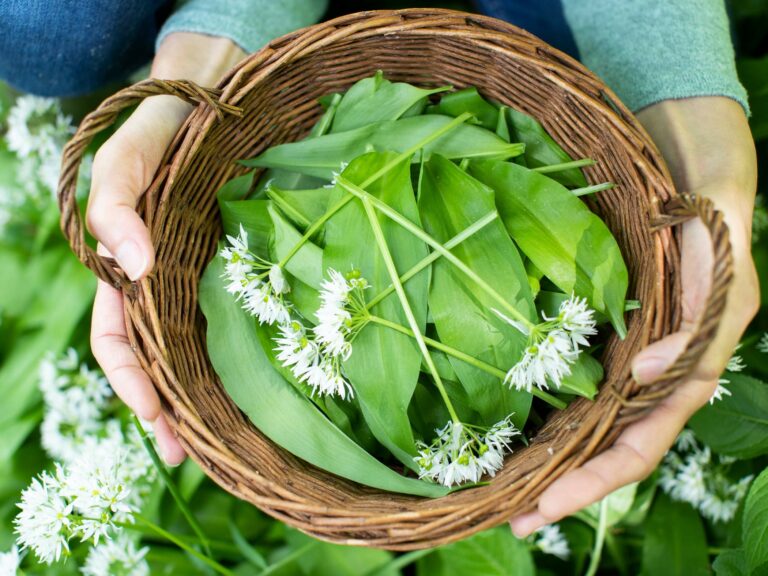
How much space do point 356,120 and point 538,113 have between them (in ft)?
0.65

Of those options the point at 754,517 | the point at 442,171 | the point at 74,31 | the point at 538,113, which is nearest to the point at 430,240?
the point at 442,171

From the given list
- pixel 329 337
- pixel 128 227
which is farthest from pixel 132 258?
pixel 329 337

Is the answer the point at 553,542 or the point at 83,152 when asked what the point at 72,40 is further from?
the point at 553,542

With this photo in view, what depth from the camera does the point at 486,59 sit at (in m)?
0.72

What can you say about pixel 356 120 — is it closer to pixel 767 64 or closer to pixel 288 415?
pixel 288 415

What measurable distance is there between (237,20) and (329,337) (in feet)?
1.55

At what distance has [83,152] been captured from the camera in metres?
0.57

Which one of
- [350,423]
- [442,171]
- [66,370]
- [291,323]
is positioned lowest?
[66,370]

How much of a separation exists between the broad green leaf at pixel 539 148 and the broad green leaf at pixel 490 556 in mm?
418

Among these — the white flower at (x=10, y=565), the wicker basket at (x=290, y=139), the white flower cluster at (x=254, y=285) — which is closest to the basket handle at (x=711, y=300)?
the wicker basket at (x=290, y=139)

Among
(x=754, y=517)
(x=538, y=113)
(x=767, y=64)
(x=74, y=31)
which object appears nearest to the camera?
(x=754, y=517)

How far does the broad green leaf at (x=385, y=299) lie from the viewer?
66 centimetres

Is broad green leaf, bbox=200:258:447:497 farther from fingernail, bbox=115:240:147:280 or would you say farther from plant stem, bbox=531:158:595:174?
plant stem, bbox=531:158:595:174

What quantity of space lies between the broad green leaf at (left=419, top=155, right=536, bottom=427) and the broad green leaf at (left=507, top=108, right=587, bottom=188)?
0.10 metres
